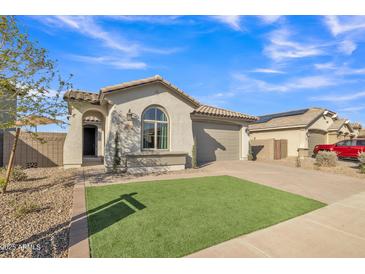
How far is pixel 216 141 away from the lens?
51.7 ft

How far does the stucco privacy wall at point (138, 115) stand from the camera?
33.9 ft

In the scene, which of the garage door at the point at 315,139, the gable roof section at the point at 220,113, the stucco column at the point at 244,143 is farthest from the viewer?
the garage door at the point at 315,139

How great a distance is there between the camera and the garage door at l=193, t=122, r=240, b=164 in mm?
14867

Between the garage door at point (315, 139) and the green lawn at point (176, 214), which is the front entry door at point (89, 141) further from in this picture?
the garage door at point (315, 139)

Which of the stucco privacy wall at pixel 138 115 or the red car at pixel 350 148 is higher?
the stucco privacy wall at pixel 138 115

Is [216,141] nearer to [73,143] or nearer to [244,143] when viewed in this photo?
[244,143]

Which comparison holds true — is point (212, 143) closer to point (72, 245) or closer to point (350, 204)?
point (350, 204)

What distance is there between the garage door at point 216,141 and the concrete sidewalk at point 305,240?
32.5 feet

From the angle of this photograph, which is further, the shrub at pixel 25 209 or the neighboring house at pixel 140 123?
the neighboring house at pixel 140 123

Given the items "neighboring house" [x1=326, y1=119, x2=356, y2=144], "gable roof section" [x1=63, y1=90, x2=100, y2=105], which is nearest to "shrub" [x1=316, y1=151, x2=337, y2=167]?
"neighboring house" [x1=326, y1=119, x2=356, y2=144]

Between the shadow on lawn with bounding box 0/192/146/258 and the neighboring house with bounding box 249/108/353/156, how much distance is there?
19956 mm

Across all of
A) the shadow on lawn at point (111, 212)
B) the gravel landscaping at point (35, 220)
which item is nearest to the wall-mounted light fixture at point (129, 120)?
the gravel landscaping at point (35, 220)

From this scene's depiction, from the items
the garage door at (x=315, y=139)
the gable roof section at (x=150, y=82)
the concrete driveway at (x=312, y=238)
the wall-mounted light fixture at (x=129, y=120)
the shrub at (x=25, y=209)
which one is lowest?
the concrete driveway at (x=312, y=238)
